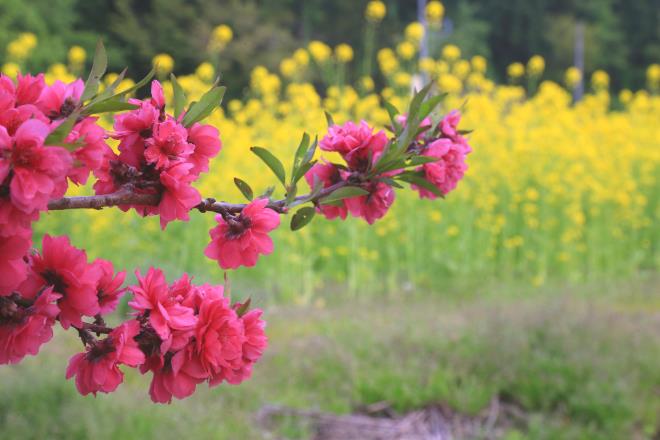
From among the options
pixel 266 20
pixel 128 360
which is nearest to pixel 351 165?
pixel 128 360

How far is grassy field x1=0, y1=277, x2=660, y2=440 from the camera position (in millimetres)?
2928

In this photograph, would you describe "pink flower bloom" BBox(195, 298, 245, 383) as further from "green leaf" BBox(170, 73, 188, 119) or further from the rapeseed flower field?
the rapeseed flower field

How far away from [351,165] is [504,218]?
18.4 feet

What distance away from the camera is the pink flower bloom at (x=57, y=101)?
941mm

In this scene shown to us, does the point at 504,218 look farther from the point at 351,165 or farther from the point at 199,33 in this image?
the point at 199,33

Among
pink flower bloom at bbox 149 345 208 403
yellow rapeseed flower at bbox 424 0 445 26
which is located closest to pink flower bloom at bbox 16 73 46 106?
pink flower bloom at bbox 149 345 208 403

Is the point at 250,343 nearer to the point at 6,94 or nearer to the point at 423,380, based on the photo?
the point at 6,94

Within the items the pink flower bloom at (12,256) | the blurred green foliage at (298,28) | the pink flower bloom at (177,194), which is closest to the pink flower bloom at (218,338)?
the pink flower bloom at (177,194)

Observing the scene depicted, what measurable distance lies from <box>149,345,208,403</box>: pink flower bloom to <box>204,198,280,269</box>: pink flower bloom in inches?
6.6

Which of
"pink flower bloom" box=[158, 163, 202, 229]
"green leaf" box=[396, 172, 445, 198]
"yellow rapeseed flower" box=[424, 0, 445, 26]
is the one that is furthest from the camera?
"yellow rapeseed flower" box=[424, 0, 445, 26]

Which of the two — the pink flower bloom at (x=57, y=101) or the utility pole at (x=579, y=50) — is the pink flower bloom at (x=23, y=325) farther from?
the utility pole at (x=579, y=50)

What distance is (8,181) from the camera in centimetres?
78

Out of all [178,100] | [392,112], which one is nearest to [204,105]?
[178,100]

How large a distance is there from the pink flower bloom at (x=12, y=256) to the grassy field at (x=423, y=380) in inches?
79.4
